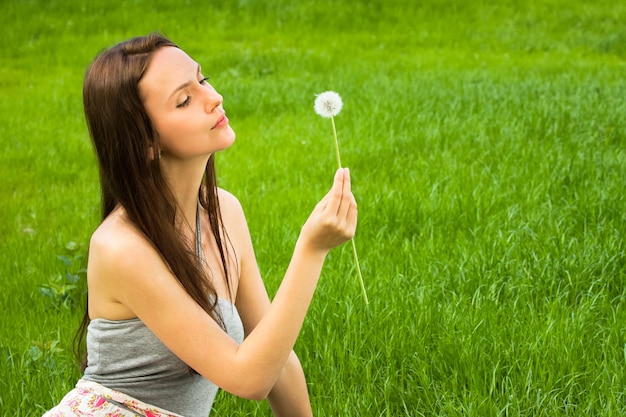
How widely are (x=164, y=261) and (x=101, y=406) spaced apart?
36cm

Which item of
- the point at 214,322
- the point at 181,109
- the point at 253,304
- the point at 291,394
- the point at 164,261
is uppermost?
the point at 181,109

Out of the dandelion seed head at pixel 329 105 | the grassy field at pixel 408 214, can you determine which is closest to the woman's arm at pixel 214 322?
the dandelion seed head at pixel 329 105

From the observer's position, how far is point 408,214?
154 inches

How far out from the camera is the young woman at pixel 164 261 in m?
1.68

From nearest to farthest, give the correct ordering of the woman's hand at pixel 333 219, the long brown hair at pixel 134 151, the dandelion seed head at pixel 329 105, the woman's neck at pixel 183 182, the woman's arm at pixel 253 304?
the woman's hand at pixel 333 219 < the long brown hair at pixel 134 151 < the woman's neck at pixel 183 182 < the dandelion seed head at pixel 329 105 < the woman's arm at pixel 253 304

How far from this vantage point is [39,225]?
14.7 ft

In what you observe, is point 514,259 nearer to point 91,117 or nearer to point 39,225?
point 91,117

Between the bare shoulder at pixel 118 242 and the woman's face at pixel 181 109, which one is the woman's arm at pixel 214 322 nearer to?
the bare shoulder at pixel 118 242

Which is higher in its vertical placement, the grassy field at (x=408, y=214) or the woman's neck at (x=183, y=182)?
the woman's neck at (x=183, y=182)

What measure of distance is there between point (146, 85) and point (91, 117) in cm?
14

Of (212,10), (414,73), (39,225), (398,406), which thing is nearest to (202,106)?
(398,406)

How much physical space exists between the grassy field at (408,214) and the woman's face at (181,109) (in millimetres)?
914

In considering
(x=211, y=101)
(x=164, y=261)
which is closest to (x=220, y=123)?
(x=211, y=101)

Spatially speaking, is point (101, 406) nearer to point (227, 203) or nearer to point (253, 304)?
point (253, 304)
